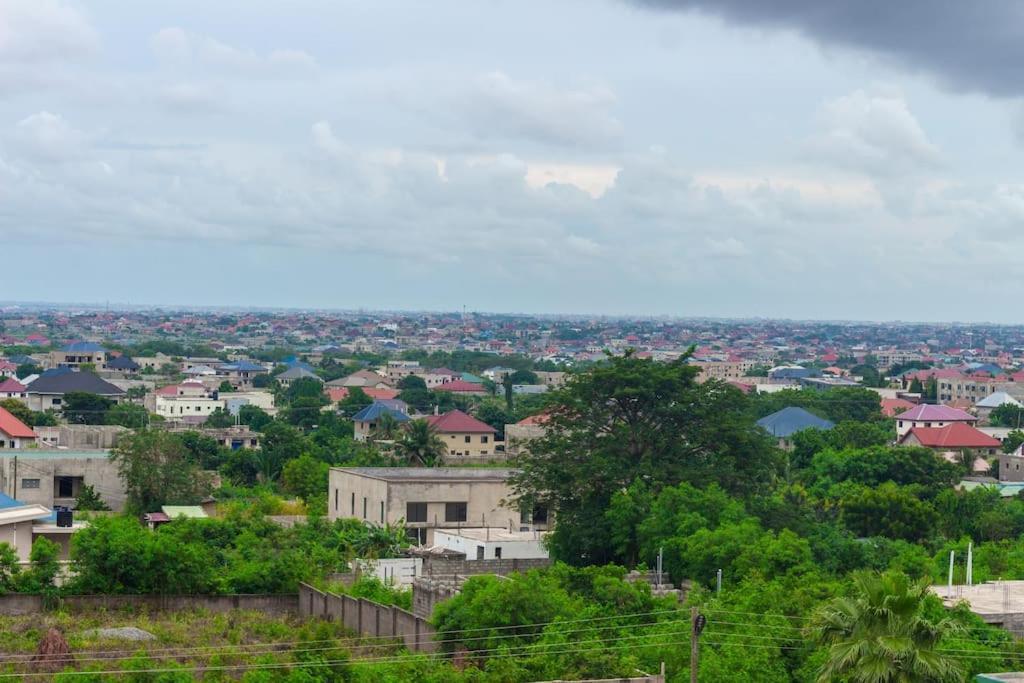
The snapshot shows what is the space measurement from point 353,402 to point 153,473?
181ft

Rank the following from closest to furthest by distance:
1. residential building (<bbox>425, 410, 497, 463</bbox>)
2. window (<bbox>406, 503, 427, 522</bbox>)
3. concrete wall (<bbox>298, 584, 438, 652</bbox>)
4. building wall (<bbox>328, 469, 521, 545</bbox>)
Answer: concrete wall (<bbox>298, 584, 438, 652</bbox>)
building wall (<bbox>328, 469, 521, 545</bbox>)
window (<bbox>406, 503, 427, 522</bbox>)
residential building (<bbox>425, 410, 497, 463</bbox>)

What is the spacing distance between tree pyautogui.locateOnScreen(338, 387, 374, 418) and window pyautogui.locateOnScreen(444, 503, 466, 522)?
53.4 metres

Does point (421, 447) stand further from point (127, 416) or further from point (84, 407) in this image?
point (84, 407)

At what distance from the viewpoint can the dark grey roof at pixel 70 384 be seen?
94875mm

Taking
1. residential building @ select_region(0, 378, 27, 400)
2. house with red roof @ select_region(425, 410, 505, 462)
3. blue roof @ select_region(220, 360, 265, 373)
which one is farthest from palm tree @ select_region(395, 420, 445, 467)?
blue roof @ select_region(220, 360, 265, 373)

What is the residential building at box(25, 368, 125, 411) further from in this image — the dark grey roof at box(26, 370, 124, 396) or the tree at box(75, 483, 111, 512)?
the tree at box(75, 483, 111, 512)

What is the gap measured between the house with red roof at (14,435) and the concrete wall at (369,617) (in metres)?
27.3

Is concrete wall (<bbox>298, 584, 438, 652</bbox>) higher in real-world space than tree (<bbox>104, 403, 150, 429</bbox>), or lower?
higher

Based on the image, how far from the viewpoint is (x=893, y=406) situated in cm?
10488

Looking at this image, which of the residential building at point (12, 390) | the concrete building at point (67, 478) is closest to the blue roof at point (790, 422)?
the concrete building at point (67, 478)

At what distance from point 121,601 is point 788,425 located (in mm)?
56554

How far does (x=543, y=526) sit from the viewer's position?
43656 millimetres

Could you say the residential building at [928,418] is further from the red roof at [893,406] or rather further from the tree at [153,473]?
the tree at [153,473]

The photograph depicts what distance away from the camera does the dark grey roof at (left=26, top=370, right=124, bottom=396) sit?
311ft
